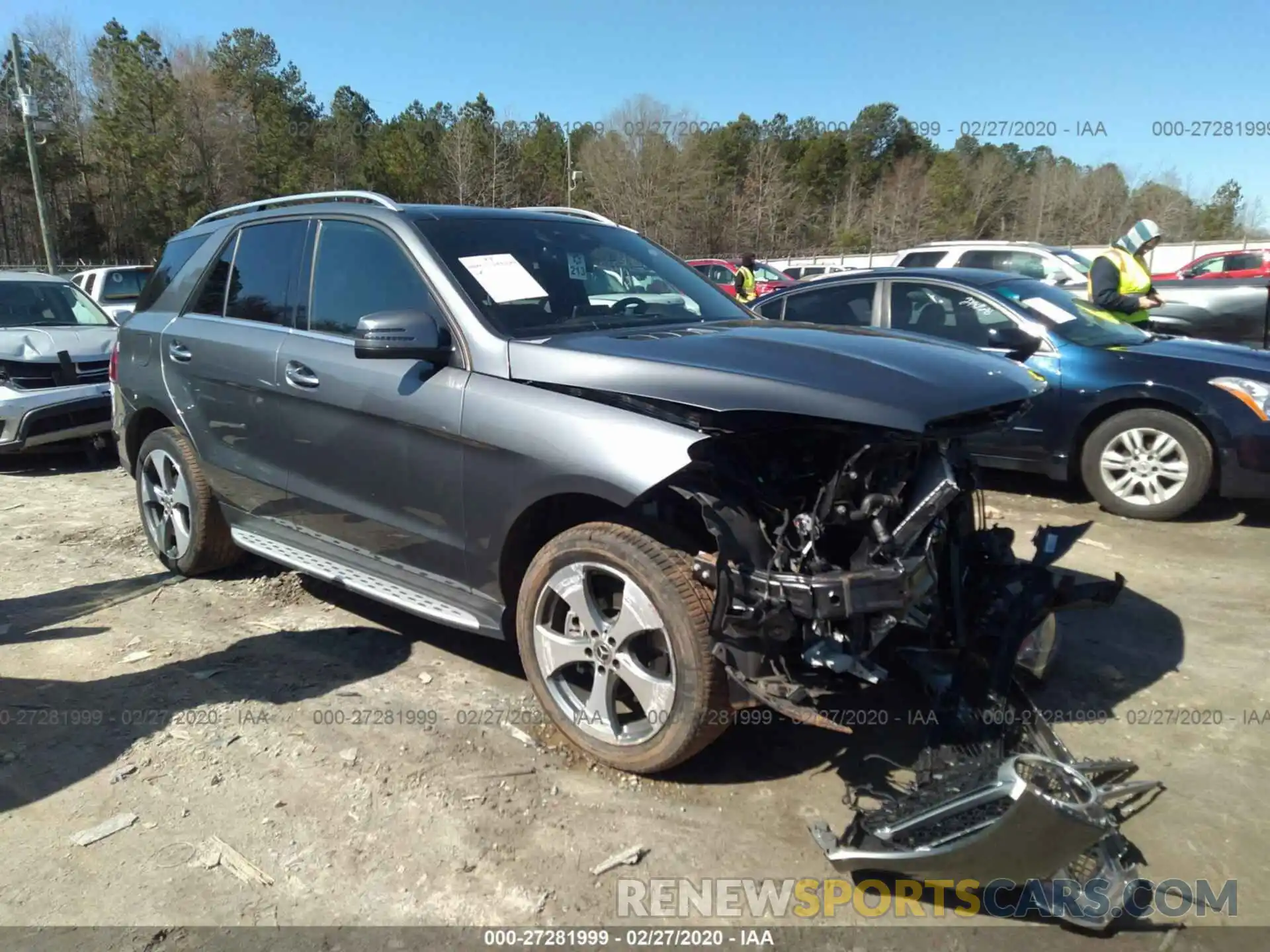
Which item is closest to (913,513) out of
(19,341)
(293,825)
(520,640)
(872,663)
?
(872,663)

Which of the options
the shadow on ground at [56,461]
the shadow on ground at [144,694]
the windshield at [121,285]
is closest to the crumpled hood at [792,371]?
the shadow on ground at [144,694]

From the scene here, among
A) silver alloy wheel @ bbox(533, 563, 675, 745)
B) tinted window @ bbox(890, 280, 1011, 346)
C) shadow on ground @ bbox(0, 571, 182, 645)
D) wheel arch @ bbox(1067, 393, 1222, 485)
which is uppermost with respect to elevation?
tinted window @ bbox(890, 280, 1011, 346)

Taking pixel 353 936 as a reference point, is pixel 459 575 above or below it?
above

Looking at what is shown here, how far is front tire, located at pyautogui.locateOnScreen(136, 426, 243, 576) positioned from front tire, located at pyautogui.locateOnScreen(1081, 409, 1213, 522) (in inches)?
214

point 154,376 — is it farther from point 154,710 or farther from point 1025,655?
point 1025,655

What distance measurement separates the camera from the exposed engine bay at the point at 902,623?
7.64ft

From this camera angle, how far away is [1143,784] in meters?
2.72

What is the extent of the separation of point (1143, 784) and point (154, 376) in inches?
194

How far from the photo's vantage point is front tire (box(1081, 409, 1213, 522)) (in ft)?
18.6

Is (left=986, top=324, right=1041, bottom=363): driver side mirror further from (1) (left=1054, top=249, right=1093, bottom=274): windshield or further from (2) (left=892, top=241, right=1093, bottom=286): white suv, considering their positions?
(1) (left=1054, top=249, right=1093, bottom=274): windshield

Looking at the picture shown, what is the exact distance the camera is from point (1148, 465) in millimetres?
5852

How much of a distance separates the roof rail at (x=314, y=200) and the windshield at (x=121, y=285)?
12.5 meters

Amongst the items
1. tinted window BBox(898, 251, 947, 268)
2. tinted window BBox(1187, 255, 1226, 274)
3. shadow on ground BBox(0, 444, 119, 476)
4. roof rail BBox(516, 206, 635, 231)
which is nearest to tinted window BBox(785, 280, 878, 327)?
roof rail BBox(516, 206, 635, 231)

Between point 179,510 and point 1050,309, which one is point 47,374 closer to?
point 179,510
